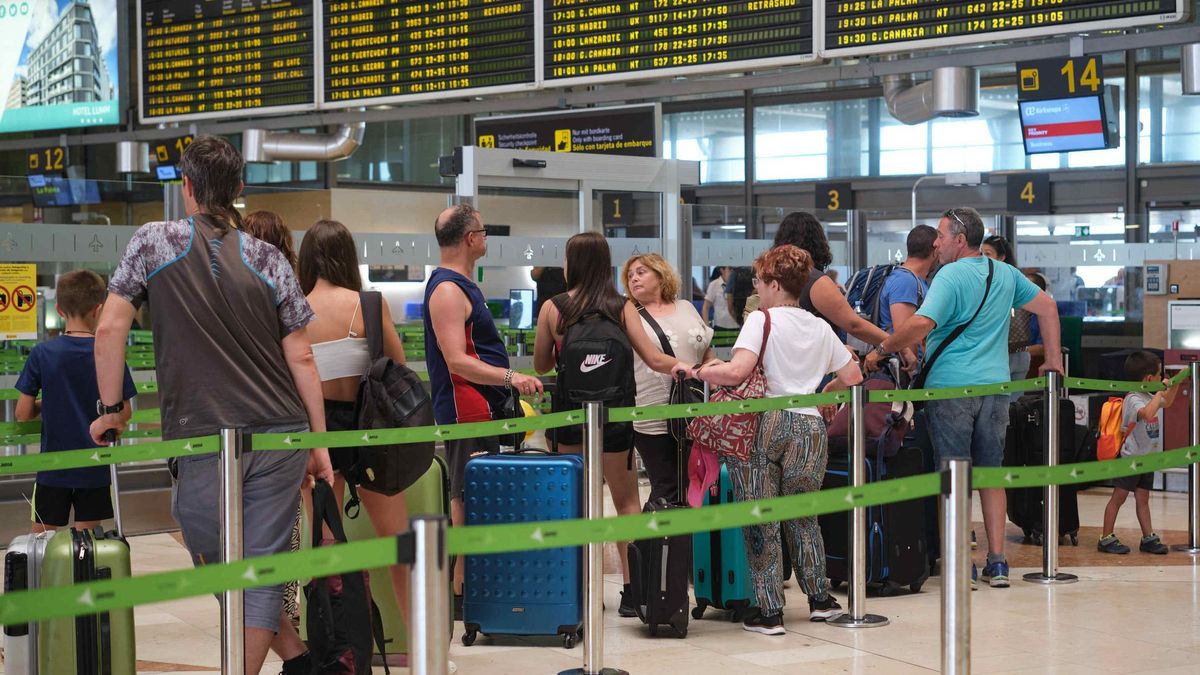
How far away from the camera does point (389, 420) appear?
430 centimetres

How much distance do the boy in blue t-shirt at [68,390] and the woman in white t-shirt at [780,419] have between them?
2206 millimetres

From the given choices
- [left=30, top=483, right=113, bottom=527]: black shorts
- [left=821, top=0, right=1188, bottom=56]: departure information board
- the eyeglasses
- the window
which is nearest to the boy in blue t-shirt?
[left=30, top=483, right=113, bottom=527]: black shorts

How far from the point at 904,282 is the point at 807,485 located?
1.55 meters

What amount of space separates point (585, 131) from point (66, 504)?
5.80 meters

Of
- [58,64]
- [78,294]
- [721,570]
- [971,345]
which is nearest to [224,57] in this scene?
[58,64]

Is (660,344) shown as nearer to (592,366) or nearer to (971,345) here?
(592,366)

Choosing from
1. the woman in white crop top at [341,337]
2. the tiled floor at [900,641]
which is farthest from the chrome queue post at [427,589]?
the tiled floor at [900,641]

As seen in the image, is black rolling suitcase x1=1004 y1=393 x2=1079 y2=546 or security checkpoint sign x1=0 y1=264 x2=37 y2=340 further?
security checkpoint sign x1=0 y1=264 x2=37 y2=340

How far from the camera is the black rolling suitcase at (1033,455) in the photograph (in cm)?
690

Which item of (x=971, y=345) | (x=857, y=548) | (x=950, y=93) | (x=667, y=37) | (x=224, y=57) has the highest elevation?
(x=224, y=57)

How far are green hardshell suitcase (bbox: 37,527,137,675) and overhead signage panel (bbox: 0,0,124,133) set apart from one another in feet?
34.8

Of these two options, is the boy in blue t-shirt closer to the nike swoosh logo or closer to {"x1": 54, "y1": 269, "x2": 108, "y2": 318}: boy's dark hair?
{"x1": 54, "y1": 269, "x2": 108, "y2": 318}: boy's dark hair

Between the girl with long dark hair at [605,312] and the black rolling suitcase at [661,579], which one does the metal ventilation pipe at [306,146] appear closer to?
the girl with long dark hair at [605,312]

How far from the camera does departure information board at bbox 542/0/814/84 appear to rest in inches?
314
